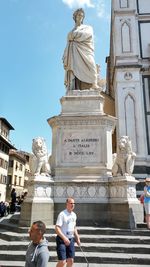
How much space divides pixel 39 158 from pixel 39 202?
131 cm

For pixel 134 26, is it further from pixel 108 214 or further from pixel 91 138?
pixel 108 214

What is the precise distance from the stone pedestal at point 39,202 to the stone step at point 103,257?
1841 millimetres

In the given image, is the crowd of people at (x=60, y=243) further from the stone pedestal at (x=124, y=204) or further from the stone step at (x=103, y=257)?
the stone pedestal at (x=124, y=204)

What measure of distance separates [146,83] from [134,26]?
4.10 metres

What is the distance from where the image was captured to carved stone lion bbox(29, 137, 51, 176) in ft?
26.3

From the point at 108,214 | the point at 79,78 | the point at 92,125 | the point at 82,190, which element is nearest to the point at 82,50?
the point at 79,78

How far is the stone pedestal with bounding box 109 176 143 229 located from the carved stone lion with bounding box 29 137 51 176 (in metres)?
2.12

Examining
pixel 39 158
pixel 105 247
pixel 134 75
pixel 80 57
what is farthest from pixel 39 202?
pixel 134 75

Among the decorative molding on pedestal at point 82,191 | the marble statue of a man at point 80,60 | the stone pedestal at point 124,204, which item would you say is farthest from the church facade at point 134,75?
the stone pedestal at point 124,204

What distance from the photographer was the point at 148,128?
52.0 ft

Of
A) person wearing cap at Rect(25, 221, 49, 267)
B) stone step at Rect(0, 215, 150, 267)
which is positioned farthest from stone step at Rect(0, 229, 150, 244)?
person wearing cap at Rect(25, 221, 49, 267)

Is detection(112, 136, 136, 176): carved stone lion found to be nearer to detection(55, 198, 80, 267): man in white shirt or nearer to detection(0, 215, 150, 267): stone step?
detection(0, 215, 150, 267): stone step

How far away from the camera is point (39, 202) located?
300 inches

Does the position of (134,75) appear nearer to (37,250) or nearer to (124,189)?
(124,189)
